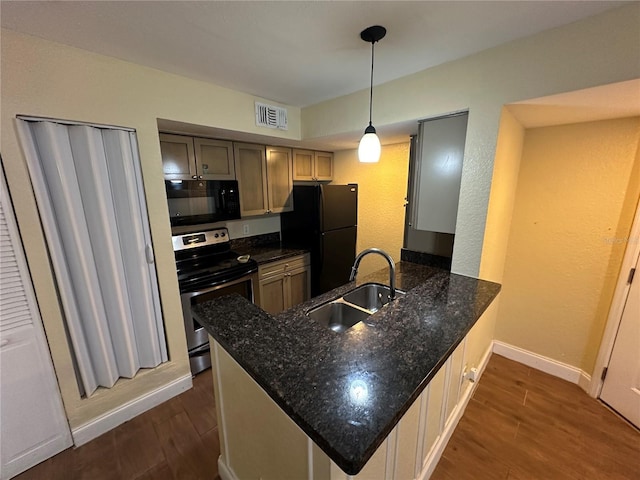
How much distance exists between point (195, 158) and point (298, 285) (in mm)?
1705

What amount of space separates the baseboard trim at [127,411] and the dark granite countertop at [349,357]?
1205mm

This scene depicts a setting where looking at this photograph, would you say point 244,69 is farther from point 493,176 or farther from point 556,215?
point 556,215

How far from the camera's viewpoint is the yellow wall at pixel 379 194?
9.78 feet

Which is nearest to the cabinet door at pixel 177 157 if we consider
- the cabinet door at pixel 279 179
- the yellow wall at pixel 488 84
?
the cabinet door at pixel 279 179

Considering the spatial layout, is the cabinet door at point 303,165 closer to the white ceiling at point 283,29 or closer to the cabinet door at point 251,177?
the cabinet door at point 251,177

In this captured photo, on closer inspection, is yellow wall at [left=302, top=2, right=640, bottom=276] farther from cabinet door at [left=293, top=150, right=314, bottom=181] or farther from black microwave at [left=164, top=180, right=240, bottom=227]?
black microwave at [left=164, top=180, right=240, bottom=227]

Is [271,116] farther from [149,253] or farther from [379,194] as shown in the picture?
[379,194]

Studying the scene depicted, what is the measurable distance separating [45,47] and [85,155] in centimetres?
53

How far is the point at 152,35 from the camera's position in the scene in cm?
128

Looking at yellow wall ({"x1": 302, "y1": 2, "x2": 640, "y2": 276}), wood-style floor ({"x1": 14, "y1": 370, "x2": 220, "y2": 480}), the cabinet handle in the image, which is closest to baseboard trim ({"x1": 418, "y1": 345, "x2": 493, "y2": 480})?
yellow wall ({"x1": 302, "y1": 2, "x2": 640, "y2": 276})

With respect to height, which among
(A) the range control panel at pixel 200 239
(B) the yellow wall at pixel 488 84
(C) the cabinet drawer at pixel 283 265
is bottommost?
(C) the cabinet drawer at pixel 283 265

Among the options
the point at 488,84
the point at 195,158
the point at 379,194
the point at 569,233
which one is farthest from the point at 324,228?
the point at 569,233

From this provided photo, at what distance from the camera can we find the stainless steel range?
2.12 meters

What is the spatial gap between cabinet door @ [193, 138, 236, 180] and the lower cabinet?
3.26ft
